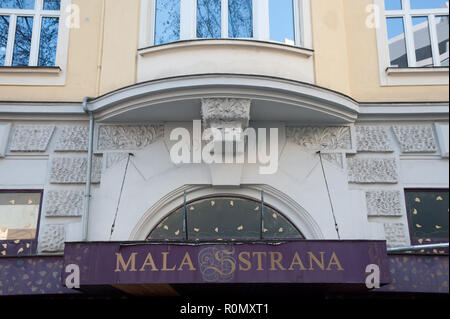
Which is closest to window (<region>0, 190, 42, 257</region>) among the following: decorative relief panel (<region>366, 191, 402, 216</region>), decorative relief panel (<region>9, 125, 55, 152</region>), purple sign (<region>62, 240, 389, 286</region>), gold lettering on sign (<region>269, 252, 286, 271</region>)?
decorative relief panel (<region>9, 125, 55, 152</region>)

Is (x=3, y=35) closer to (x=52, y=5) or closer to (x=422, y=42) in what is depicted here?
(x=52, y=5)

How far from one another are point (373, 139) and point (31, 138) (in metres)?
4.80

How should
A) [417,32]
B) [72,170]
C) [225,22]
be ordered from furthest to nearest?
1. [417,32]
2. [225,22]
3. [72,170]

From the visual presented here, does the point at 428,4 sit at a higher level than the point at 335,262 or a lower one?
higher

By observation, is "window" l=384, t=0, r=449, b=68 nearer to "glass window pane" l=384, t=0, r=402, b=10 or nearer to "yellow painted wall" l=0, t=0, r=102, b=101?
"glass window pane" l=384, t=0, r=402, b=10

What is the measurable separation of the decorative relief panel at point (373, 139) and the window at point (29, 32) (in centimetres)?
461

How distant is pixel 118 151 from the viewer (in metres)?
7.36

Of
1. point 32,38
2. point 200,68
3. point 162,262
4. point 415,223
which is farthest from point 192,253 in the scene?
point 32,38

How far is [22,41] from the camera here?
802 centimetres

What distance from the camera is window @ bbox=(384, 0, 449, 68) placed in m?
7.92

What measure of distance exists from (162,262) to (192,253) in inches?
13.3

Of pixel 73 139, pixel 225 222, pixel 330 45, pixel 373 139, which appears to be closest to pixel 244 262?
pixel 225 222

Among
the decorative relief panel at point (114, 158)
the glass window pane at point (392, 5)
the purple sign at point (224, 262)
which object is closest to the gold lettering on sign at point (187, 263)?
the purple sign at point (224, 262)
